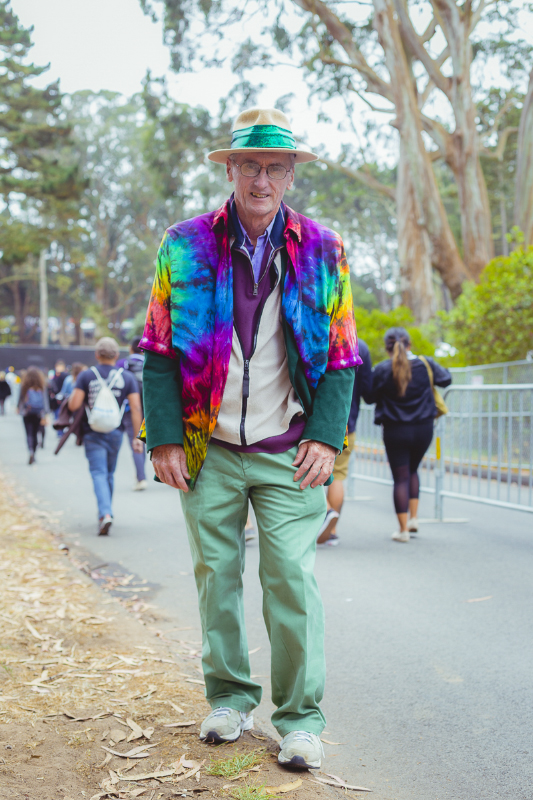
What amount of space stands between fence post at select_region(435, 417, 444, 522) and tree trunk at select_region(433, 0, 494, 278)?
39.7 feet

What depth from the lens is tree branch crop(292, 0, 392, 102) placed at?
1930 centimetres

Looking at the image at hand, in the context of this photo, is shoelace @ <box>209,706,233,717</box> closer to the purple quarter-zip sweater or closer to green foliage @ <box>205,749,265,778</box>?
green foliage @ <box>205,749,265,778</box>

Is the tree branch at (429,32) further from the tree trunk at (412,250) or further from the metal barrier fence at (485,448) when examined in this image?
the metal barrier fence at (485,448)

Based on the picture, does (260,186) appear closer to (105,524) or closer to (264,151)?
(264,151)

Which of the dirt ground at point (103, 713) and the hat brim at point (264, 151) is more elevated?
the hat brim at point (264, 151)

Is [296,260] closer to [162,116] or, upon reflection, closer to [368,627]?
[368,627]

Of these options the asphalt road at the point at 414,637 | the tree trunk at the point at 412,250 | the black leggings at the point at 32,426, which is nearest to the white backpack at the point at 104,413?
the asphalt road at the point at 414,637

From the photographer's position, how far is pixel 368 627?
4891 mm

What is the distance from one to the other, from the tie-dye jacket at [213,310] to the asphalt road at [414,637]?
1436 millimetres

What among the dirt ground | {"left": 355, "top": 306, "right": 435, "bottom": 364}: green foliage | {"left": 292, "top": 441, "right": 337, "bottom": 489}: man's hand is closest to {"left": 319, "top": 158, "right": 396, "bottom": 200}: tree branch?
{"left": 355, "top": 306, "right": 435, "bottom": 364}: green foliage

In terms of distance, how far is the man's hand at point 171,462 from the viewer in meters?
2.88

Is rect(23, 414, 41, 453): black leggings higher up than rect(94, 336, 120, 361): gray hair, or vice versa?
rect(94, 336, 120, 361): gray hair

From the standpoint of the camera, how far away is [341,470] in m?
7.44

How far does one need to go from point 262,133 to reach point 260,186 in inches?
7.0
